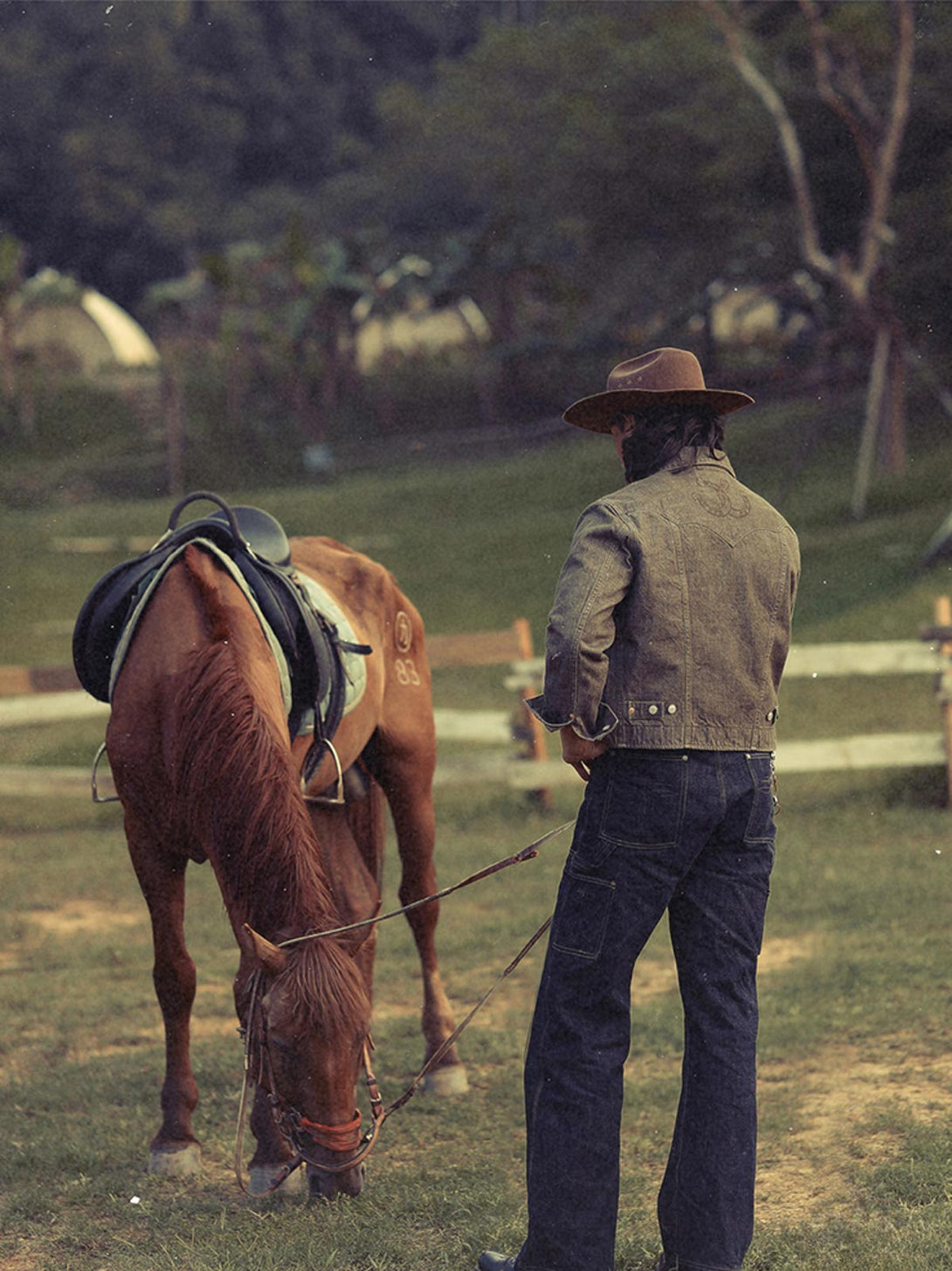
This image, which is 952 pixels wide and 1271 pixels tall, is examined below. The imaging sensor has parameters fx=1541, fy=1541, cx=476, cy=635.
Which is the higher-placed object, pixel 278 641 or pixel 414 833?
pixel 278 641

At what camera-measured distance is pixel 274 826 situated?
13.3ft

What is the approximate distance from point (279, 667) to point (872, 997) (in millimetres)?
3005

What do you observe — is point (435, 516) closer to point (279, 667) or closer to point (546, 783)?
point (546, 783)

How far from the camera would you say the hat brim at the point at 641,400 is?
141 inches

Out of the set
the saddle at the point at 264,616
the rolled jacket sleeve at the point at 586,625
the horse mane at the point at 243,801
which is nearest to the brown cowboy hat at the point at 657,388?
the rolled jacket sleeve at the point at 586,625

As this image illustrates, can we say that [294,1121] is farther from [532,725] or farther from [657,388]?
[532,725]

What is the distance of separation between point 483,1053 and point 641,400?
10.6 ft

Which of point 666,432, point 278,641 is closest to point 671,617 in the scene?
point 666,432

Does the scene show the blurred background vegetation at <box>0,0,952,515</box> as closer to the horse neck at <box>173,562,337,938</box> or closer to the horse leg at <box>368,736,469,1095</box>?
the horse leg at <box>368,736,469,1095</box>

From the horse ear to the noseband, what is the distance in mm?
103

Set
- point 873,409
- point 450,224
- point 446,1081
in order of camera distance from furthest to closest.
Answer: point 450,224, point 873,409, point 446,1081

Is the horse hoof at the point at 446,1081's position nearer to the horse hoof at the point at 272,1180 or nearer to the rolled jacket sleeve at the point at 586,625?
the horse hoof at the point at 272,1180

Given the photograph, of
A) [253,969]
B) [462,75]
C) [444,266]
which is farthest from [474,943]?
[462,75]

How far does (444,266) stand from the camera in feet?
132
